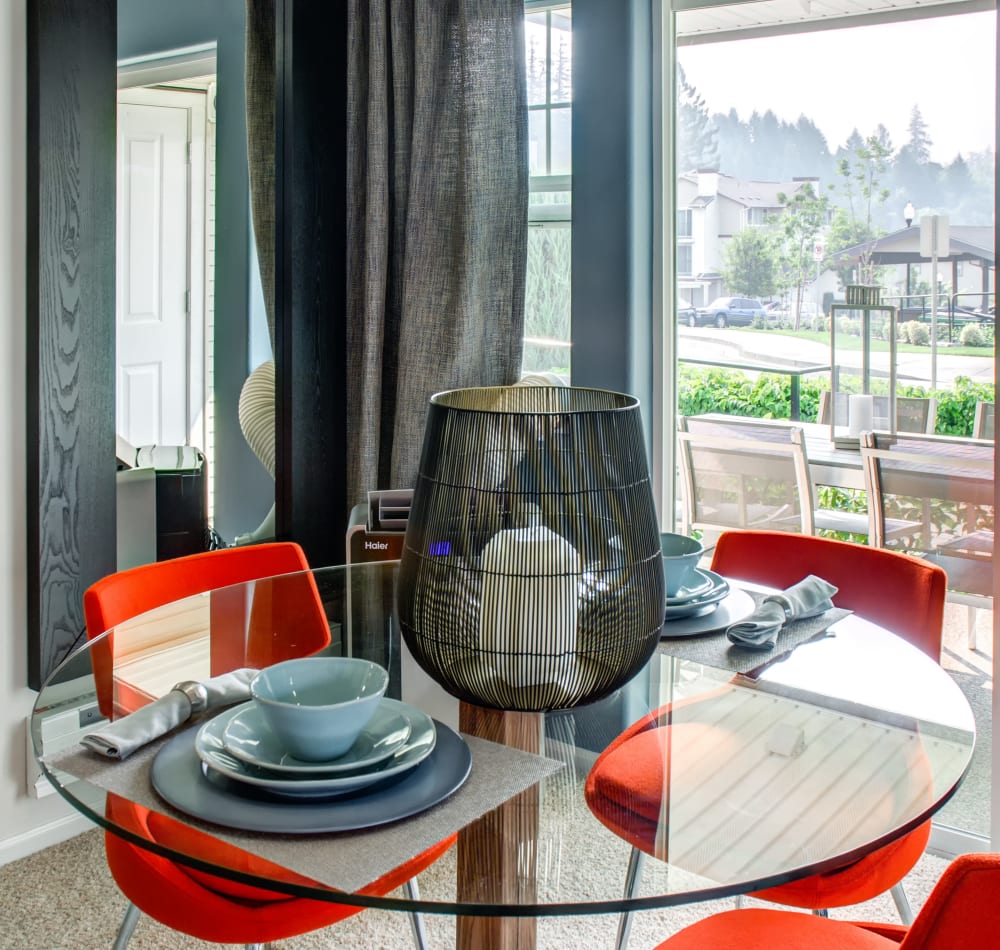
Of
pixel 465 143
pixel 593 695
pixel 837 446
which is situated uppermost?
pixel 465 143

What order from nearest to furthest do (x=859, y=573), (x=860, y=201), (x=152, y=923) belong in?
(x=859, y=573)
(x=152, y=923)
(x=860, y=201)

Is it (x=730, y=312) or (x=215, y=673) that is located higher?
(x=730, y=312)

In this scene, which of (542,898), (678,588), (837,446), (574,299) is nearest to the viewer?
(542,898)

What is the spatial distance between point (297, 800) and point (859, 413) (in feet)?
6.80

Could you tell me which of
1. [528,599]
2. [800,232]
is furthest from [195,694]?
[800,232]

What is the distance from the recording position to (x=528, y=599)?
3.63ft

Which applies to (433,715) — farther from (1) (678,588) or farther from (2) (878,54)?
(2) (878,54)

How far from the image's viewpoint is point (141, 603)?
188 cm

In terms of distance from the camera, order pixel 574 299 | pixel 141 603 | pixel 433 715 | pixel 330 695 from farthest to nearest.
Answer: pixel 574 299 < pixel 141 603 < pixel 433 715 < pixel 330 695

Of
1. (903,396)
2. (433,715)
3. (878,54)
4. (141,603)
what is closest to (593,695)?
(433,715)

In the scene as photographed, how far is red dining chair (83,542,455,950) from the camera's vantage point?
3.20 ft

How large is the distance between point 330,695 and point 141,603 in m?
0.84

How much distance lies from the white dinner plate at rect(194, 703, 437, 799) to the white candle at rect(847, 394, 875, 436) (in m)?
1.88

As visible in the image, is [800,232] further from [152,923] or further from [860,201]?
[152,923]
